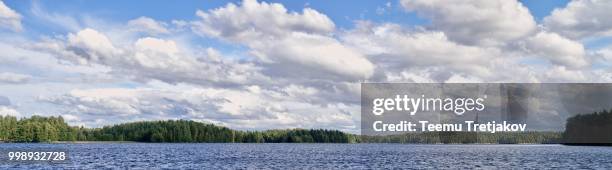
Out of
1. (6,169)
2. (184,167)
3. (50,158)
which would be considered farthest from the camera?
(50,158)

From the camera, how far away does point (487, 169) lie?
79.2 m

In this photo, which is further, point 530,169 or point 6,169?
point 530,169

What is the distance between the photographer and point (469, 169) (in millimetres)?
79125

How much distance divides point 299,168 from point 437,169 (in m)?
17.7

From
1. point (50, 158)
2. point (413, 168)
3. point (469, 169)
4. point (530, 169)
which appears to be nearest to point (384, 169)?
point (413, 168)

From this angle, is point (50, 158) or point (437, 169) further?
point (50, 158)

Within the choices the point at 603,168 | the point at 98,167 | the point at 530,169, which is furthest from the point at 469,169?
the point at 98,167

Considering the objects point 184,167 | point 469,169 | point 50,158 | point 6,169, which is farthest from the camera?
point 50,158

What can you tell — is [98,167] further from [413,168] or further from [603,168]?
[603,168]

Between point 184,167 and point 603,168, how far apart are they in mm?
55506

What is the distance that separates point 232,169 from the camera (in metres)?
79.7

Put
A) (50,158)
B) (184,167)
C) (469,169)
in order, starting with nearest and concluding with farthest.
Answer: (469,169)
(184,167)
(50,158)

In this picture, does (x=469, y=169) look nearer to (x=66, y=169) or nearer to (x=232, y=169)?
(x=232, y=169)

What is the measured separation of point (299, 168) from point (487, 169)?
78.5 ft
